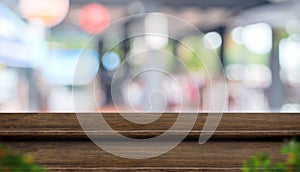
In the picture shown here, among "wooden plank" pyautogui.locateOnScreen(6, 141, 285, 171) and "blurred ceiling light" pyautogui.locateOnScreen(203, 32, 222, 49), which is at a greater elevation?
"blurred ceiling light" pyautogui.locateOnScreen(203, 32, 222, 49)

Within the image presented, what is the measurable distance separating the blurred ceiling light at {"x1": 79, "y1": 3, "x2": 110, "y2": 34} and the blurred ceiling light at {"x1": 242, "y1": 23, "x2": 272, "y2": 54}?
1.00ft

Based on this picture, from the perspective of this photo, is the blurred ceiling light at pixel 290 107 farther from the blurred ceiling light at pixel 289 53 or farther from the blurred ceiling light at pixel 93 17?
the blurred ceiling light at pixel 93 17

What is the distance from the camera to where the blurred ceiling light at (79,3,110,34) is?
43.4 inches

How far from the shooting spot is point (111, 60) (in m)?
1.13

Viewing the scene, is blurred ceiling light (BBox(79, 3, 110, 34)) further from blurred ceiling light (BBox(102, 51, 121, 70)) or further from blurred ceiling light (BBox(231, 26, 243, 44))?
blurred ceiling light (BBox(231, 26, 243, 44))

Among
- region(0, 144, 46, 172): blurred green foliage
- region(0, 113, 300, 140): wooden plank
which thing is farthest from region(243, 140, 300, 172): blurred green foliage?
region(0, 113, 300, 140): wooden plank

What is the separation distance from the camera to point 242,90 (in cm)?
112

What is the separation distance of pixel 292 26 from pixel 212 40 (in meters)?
0.18

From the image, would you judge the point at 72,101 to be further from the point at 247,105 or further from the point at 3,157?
the point at 3,157

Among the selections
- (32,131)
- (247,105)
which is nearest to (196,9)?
(247,105)

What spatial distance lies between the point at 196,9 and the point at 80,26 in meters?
0.25

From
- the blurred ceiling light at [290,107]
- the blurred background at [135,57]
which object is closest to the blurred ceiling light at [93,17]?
the blurred background at [135,57]

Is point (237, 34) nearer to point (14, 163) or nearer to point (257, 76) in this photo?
point (257, 76)

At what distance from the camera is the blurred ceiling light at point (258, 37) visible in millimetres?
1146
